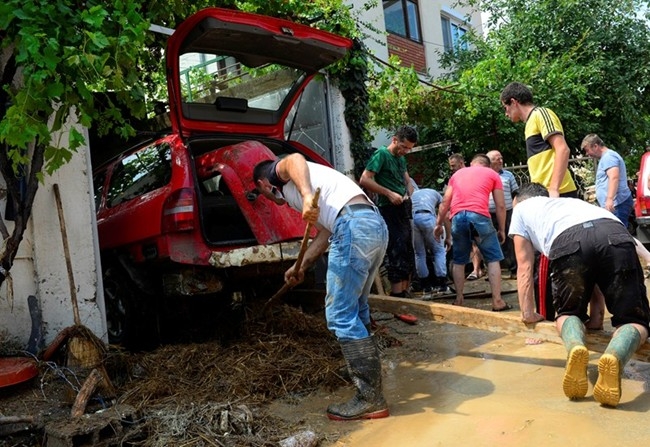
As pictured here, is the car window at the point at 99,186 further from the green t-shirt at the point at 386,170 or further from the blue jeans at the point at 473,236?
the blue jeans at the point at 473,236

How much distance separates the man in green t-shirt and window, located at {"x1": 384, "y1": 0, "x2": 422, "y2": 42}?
9.81m

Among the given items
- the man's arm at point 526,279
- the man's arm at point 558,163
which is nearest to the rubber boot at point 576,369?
the man's arm at point 526,279

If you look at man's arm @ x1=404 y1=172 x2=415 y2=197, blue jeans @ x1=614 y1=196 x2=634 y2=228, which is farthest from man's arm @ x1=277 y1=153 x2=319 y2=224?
blue jeans @ x1=614 y1=196 x2=634 y2=228

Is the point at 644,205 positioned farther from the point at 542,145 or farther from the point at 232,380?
the point at 232,380

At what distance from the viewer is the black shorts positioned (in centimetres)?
339

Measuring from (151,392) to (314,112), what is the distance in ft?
16.8

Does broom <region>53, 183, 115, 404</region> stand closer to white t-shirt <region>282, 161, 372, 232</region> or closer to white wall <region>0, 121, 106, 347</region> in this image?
white wall <region>0, 121, 106, 347</region>

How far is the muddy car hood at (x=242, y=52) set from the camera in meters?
4.86

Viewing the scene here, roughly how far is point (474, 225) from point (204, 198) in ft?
8.85

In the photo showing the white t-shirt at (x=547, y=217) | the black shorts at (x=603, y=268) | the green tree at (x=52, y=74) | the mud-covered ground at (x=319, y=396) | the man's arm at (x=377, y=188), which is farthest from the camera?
the man's arm at (x=377, y=188)

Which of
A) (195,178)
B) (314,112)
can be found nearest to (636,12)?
(314,112)

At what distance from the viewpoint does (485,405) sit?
342 cm

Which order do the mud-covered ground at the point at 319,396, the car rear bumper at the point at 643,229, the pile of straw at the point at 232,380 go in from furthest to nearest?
the car rear bumper at the point at 643,229
the pile of straw at the point at 232,380
the mud-covered ground at the point at 319,396

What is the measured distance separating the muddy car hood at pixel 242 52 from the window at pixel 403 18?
33.4 ft
